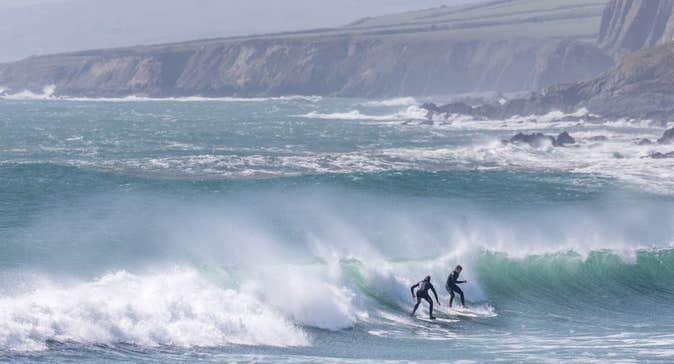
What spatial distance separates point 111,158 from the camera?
68.0 metres

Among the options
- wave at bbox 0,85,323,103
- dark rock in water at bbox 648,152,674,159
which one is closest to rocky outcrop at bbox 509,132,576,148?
dark rock in water at bbox 648,152,674,159

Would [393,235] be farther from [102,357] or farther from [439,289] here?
[102,357]

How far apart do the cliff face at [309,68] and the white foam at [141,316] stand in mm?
128444

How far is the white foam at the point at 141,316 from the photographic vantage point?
2575 centimetres

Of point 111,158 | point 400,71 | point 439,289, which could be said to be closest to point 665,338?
point 439,289

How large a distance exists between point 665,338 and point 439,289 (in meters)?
7.15

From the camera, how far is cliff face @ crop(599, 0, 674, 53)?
5615 inches

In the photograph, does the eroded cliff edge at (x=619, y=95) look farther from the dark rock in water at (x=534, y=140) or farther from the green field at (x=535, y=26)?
the green field at (x=535, y=26)

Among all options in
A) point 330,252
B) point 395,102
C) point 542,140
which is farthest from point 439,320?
point 395,102

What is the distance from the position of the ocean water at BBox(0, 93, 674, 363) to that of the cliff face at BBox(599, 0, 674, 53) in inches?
2748

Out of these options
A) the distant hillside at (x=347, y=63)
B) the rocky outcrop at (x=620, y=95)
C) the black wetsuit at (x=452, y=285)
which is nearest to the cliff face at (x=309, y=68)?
the distant hillside at (x=347, y=63)

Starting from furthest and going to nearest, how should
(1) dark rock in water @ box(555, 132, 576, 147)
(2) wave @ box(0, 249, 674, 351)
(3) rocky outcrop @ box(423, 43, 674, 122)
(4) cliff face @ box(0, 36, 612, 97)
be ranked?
(4) cliff face @ box(0, 36, 612, 97) < (3) rocky outcrop @ box(423, 43, 674, 122) < (1) dark rock in water @ box(555, 132, 576, 147) < (2) wave @ box(0, 249, 674, 351)

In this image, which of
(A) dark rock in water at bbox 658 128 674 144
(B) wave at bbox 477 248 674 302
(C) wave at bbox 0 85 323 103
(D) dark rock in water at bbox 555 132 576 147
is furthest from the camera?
(C) wave at bbox 0 85 323 103

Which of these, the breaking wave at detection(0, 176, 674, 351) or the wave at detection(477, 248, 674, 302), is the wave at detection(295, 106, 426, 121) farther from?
the wave at detection(477, 248, 674, 302)
